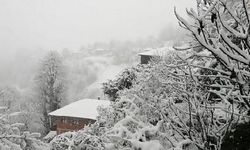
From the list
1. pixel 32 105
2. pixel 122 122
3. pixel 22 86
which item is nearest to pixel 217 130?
pixel 122 122

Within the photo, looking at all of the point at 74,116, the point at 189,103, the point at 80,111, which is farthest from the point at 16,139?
the point at 80,111

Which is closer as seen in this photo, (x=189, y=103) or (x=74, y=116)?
(x=189, y=103)

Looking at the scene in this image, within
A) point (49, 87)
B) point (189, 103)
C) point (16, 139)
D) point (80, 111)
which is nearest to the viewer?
point (189, 103)

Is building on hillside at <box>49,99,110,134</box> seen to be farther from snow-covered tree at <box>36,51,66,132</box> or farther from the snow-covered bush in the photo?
the snow-covered bush

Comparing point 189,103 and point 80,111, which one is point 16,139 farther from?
point 80,111

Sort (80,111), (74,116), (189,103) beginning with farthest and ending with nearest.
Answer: (80,111) → (74,116) → (189,103)

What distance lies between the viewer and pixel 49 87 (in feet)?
143

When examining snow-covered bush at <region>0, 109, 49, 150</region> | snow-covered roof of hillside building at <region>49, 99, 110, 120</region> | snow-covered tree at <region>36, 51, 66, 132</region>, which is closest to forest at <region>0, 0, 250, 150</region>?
snow-covered bush at <region>0, 109, 49, 150</region>

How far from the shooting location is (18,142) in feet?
15.0

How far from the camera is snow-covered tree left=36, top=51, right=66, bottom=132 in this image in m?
43.1

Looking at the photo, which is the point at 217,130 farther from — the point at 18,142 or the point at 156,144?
the point at 18,142

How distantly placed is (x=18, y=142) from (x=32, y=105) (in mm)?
46577

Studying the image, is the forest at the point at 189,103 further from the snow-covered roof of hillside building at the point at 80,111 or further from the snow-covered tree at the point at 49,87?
the snow-covered tree at the point at 49,87

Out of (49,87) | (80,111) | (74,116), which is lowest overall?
(74,116)
